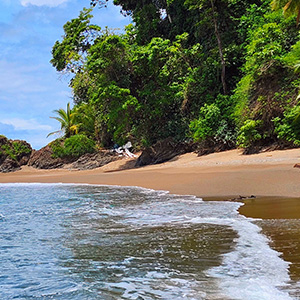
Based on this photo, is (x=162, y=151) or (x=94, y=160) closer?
(x=162, y=151)

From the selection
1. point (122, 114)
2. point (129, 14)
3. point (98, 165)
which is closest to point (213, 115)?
point (122, 114)

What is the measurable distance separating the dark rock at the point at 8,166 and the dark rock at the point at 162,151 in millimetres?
10337

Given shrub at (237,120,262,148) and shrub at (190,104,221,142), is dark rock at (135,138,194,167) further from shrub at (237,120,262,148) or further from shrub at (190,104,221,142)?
shrub at (237,120,262,148)

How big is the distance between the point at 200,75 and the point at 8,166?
14945mm

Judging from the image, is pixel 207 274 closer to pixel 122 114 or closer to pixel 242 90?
pixel 242 90

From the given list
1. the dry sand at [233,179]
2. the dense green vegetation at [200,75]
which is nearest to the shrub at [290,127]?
the dense green vegetation at [200,75]

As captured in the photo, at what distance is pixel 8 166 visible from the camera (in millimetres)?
26266

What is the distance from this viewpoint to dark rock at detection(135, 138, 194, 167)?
2016 cm

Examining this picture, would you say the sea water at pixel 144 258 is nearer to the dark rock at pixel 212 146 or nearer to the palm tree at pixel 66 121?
the dark rock at pixel 212 146

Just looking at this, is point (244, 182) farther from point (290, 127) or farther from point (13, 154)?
point (13, 154)

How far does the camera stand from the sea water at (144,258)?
108 inches

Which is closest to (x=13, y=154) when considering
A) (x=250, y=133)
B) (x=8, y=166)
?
(x=8, y=166)

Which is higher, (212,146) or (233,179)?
(212,146)

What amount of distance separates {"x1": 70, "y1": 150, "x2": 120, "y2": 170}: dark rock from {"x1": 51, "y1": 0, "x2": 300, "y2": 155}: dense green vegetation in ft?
5.52
